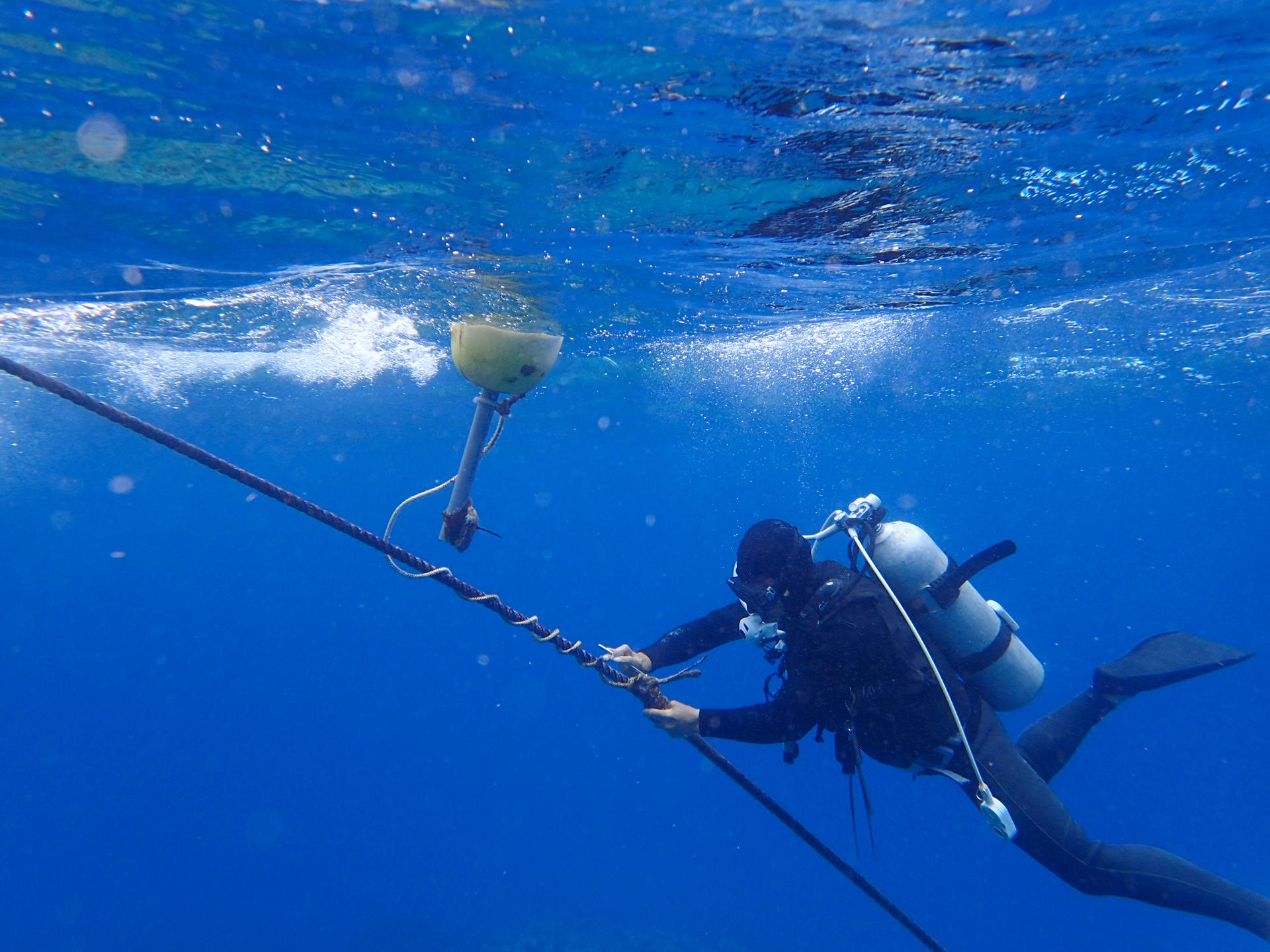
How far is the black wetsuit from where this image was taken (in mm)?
4227

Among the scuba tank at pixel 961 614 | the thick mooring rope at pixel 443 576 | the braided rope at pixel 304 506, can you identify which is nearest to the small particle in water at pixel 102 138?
the thick mooring rope at pixel 443 576

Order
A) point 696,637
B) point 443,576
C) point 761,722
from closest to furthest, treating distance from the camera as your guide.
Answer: point 443,576, point 761,722, point 696,637

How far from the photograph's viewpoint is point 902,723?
450 cm

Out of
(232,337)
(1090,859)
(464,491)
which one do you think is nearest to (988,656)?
(1090,859)

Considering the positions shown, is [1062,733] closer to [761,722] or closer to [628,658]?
[761,722]

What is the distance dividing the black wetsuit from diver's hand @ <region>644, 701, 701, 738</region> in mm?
104

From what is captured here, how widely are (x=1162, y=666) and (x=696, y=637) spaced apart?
5496mm

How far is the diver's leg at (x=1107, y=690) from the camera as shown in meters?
6.70

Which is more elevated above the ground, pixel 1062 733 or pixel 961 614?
pixel 961 614

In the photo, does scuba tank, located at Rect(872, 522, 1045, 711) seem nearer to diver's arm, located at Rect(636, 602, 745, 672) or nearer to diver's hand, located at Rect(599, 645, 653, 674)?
diver's arm, located at Rect(636, 602, 745, 672)

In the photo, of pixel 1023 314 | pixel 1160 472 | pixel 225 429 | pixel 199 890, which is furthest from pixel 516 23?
pixel 1160 472

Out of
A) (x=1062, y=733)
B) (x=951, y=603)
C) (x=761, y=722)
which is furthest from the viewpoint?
(x=1062, y=733)

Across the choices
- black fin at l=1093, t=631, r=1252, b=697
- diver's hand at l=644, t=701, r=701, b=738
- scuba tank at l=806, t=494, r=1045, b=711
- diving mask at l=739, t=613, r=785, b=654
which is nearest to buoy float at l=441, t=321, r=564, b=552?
diver's hand at l=644, t=701, r=701, b=738

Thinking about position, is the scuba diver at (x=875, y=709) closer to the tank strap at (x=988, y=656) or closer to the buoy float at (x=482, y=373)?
the tank strap at (x=988, y=656)
